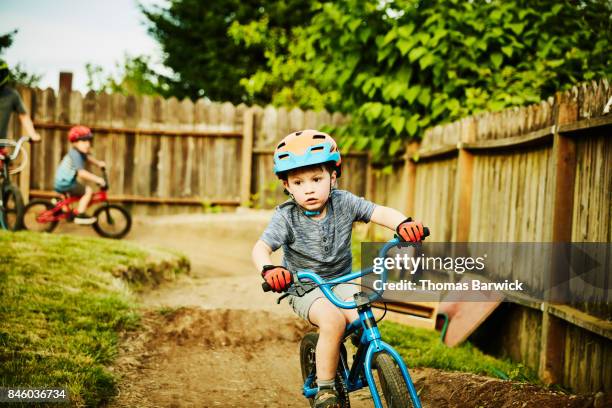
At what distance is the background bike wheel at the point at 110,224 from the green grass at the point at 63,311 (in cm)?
219

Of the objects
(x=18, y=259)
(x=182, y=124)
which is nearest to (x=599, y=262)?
(x=18, y=259)

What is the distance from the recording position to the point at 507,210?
5.33 metres

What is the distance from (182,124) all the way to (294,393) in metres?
8.82

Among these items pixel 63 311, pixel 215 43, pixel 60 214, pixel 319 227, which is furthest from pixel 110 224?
pixel 215 43

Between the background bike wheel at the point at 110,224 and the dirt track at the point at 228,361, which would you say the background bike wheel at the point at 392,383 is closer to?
the dirt track at the point at 228,361

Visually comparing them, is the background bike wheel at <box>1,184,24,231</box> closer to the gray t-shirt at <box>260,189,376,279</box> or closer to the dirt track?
the dirt track

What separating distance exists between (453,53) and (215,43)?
14.9m

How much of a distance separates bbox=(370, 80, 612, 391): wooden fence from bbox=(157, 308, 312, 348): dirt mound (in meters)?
1.88

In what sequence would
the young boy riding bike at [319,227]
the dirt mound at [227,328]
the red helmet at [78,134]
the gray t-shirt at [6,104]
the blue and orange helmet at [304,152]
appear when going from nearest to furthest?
the young boy riding bike at [319,227] → the blue and orange helmet at [304,152] → the dirt mound at [227,328] → the gray t-shirt at [6,104] → the red helmet at [78,134]

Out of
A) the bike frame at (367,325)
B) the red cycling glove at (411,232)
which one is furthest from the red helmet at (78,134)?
the red cycling glove at (411,232)

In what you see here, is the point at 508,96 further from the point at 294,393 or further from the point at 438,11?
the point at 294,393

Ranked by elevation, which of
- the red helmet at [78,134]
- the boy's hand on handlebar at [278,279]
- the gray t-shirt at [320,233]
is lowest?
the boy's hand on handlebar at [278,279]

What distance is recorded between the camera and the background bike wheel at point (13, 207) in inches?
318

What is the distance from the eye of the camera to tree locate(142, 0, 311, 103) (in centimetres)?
2023
